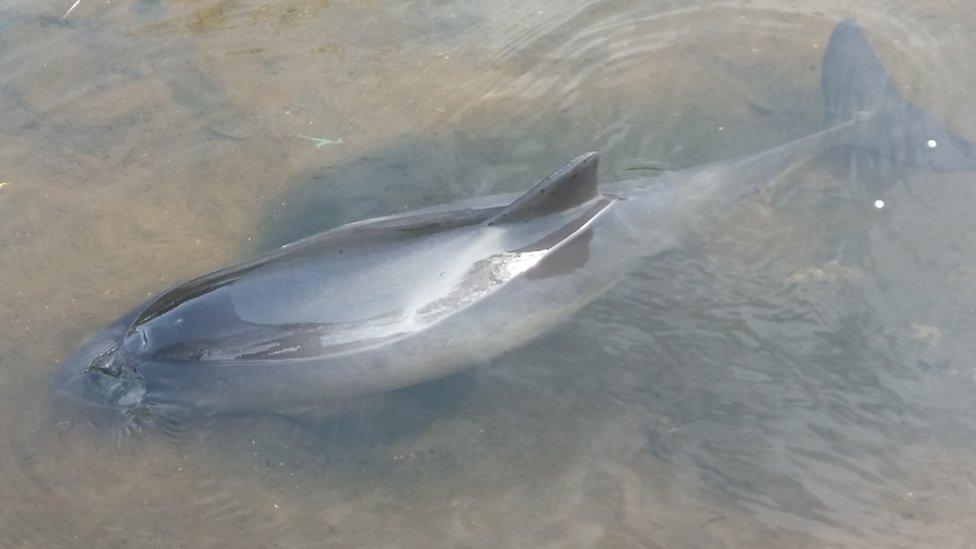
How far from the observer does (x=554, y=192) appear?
5113 millimetres

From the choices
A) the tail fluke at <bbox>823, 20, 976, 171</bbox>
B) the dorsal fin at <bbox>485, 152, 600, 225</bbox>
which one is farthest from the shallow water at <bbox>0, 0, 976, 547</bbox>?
the dorsal fin at <bbox>485, 152, 600, 225</bbox>

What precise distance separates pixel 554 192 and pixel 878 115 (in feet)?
8.06

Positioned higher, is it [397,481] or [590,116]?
[590,116]

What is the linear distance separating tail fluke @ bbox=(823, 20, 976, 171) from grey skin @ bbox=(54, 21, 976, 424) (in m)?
1.35

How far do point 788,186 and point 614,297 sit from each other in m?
1.41

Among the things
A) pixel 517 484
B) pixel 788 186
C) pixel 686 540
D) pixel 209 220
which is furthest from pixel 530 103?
pixel 686 540

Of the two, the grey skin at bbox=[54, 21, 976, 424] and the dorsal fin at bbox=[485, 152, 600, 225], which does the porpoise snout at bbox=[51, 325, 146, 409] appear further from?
the dorsal fin at bbox=[485, 152, 600, 225]

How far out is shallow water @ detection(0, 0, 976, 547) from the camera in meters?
4.56

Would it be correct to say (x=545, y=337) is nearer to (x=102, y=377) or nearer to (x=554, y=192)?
(x=554, y=192)

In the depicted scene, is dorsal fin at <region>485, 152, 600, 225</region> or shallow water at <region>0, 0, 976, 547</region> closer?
shallow water at <region>0, 0, 976, 547</region>

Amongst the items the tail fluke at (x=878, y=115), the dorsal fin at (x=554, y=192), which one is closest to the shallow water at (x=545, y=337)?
the tail fluke at (x=878, y=115)

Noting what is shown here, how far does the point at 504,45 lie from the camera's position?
7.01 metres

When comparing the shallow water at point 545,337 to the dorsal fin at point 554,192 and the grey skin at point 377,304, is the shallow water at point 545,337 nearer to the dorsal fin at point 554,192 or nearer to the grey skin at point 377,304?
the grey skin at point 377,304

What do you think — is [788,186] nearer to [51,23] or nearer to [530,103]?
[530,103]
